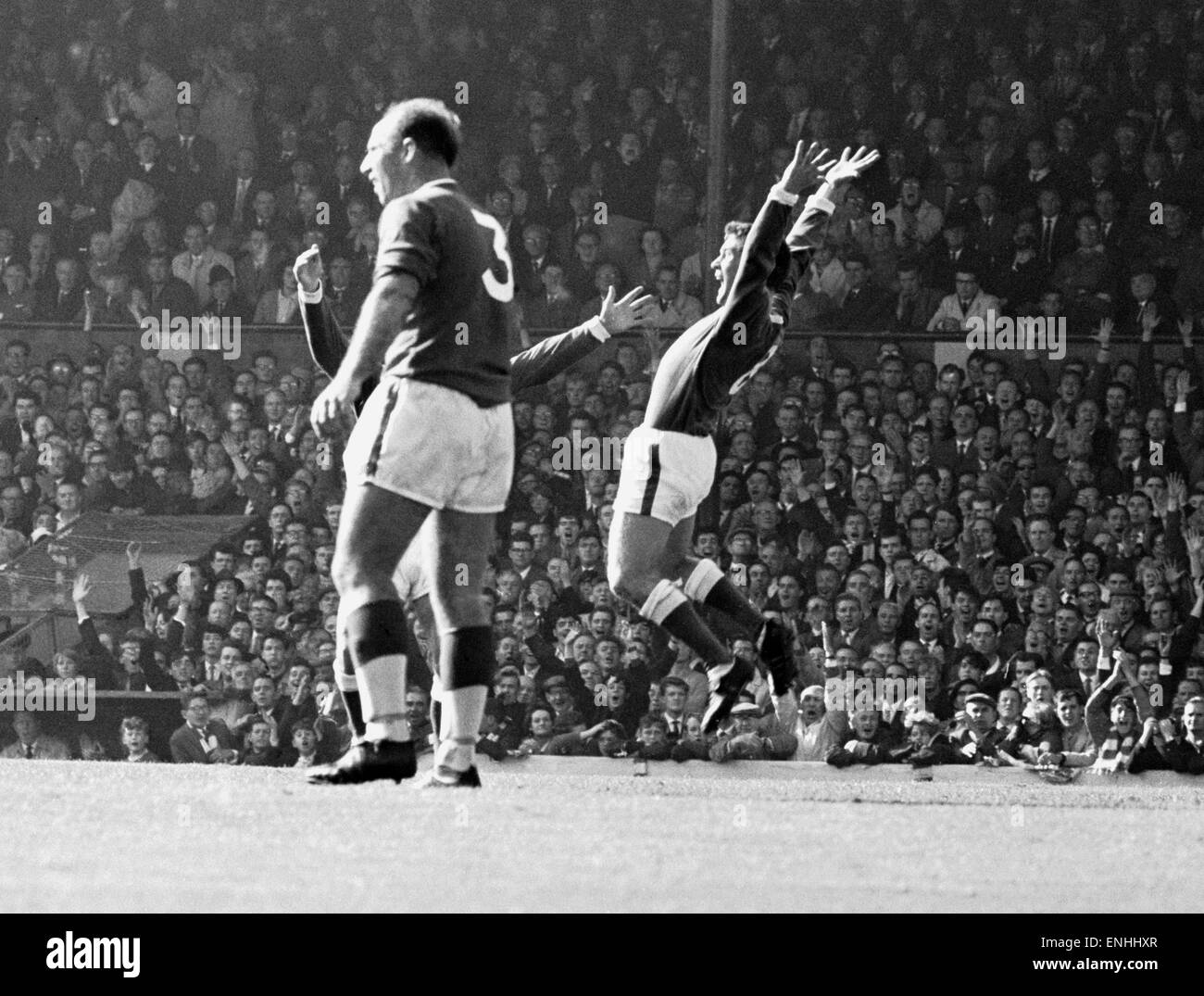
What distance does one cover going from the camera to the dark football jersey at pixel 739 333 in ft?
24.1

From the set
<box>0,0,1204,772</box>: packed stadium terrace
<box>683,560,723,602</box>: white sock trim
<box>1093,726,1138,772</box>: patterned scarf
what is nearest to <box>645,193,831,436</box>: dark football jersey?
<box>683,560,723,602</box>: white sock trim

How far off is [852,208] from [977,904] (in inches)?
385

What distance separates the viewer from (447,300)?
5.91 metres

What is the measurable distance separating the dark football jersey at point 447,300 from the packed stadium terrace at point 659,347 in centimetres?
491

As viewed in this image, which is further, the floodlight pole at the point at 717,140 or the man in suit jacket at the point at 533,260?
the man in suit jacket at the point at 533,260

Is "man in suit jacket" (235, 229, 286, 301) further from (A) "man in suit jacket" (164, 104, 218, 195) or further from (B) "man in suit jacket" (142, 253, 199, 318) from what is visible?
(A) "man in suit jacket" (164, 104, 218, 195)

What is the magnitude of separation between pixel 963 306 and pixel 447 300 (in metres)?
8.24

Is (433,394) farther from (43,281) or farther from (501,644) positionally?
(43,281)

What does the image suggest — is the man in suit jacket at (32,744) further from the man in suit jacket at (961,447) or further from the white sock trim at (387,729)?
the white sock trim at (387,729)

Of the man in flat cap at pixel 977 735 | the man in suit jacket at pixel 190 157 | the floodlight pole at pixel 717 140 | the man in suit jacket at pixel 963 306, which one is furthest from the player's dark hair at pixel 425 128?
the man in suit jacket at pixel 190 157

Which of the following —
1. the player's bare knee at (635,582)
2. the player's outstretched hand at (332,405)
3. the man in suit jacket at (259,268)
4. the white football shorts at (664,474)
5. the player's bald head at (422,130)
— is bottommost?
the player's bare knee at (635,582)

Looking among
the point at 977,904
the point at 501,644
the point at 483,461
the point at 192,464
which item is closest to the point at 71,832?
the point at 483,461

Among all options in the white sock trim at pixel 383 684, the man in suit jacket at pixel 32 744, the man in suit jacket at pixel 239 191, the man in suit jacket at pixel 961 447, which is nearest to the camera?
the white sock trim at pixel 383 684

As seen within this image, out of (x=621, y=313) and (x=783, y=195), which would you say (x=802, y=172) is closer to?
(x=783, y=195)
